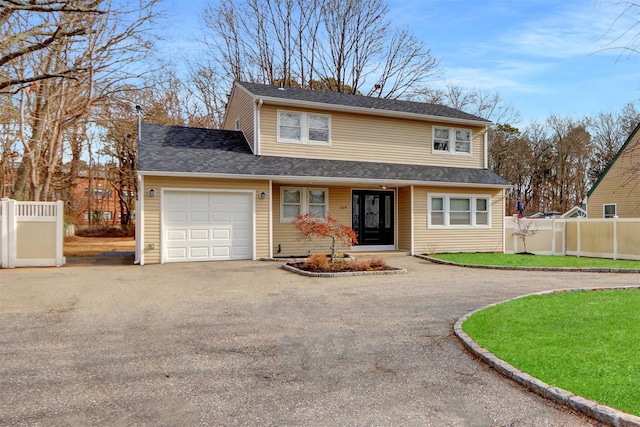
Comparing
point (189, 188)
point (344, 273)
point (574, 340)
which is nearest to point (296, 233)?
point (189, 188)

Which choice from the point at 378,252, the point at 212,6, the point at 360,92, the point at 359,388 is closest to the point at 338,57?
the point at 360,92

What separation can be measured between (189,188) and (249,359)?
9.40 m

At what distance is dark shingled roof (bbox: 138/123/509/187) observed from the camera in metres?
13.0

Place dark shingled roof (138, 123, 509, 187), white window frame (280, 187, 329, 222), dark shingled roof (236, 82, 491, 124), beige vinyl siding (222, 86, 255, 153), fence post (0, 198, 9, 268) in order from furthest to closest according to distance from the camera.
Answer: dark shingled roof (236, 82, 491, 124) < beige vinyl siding (222, 86, 255, 153) < white window frame (280, 187, 329, 222) < dark shingled roof (138, 123, 509, 187) < fence post (0, 198, 9, 268)

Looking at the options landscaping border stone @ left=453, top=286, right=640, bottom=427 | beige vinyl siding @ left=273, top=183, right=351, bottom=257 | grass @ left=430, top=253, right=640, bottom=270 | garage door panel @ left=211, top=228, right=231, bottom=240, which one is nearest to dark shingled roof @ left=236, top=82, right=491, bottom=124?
beige vinyl siding @ left=273, top=183, right=351, bottom=257

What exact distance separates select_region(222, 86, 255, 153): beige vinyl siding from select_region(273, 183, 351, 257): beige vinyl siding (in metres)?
2.46

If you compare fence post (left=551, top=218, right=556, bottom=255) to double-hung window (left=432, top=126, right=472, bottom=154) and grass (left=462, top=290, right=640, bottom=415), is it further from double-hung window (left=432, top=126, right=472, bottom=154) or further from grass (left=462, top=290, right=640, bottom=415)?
grass (left=462, top=290, right=640, bottom=415)

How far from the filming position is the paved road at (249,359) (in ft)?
10.6

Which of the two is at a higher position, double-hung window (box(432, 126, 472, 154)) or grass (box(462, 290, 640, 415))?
double-hung window (box(432, 126, 472, 154))

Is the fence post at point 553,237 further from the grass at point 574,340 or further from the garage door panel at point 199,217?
the garage door panel at point 199,217

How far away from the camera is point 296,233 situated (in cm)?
1513

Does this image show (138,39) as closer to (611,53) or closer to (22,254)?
(22,254)

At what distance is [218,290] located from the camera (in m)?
8.46

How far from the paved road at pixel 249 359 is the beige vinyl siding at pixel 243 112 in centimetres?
826
